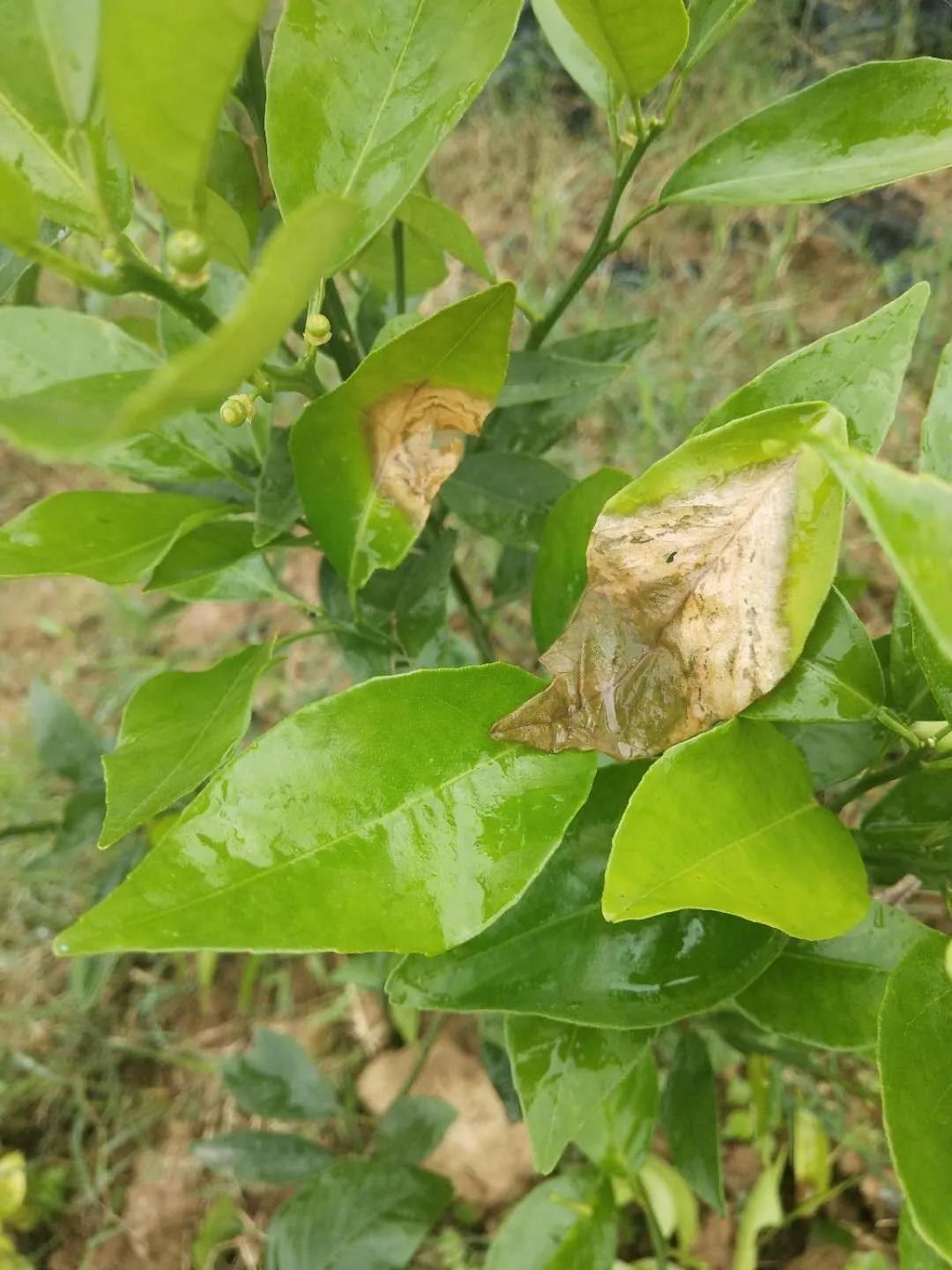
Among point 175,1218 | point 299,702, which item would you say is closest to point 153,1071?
point 175,1218

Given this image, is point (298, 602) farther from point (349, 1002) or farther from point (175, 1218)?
point (175, 1218)

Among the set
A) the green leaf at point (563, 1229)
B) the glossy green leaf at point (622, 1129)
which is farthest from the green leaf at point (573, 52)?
the green leaf at point (563, 1229)

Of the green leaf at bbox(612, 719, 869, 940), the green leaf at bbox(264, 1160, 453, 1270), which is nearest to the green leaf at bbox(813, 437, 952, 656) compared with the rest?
the green leaf at bbox(612, 719, 869, 940)

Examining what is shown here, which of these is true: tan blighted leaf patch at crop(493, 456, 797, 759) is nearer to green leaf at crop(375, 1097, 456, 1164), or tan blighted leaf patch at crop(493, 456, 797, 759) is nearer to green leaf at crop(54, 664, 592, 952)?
green leaf at crop(54, 664, 592, 952)

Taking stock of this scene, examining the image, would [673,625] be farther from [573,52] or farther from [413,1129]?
[413,1129]

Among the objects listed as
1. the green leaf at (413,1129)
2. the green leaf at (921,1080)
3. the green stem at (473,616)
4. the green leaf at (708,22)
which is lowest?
the green leaf at (413,1129)

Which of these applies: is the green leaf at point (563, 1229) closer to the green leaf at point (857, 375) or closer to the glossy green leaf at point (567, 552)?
the glossy green leaf at point (567, 552)
